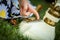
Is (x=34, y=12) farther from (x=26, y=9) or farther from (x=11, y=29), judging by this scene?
(x=11, y=29)

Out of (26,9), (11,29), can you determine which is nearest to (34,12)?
(26,9)

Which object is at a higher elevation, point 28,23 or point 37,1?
point 37,1

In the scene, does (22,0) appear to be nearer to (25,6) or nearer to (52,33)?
(25,6)

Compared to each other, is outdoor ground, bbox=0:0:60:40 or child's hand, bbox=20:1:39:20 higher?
child's hand, bbox=20:1:39:20

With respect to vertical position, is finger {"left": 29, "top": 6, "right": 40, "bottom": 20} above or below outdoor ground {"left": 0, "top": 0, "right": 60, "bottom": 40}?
above

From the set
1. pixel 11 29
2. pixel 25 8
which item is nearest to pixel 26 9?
pixel 25 8

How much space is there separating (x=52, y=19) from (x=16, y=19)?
213 millimetres

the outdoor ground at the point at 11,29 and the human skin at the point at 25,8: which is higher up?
the human skin at the point at 25,8

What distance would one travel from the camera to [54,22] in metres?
1.08

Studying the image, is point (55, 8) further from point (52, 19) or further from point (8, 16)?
point (8, 16)

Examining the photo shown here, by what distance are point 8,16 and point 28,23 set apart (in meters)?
0.12

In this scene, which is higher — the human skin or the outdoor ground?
the human skin

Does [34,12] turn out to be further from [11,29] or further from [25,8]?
[11,29]

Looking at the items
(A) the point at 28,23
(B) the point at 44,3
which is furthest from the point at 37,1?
(A) the point at 28,23
